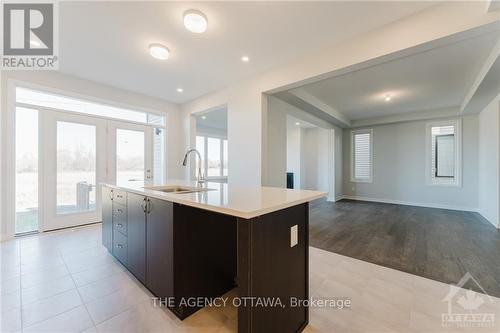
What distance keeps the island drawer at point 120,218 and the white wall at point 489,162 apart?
5.95 metres

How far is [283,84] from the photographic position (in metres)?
3.15

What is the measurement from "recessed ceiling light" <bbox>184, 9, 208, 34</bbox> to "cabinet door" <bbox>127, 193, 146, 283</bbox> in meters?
1.84

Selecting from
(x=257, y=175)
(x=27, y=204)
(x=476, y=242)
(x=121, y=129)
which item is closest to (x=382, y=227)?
(x=476, y=242)

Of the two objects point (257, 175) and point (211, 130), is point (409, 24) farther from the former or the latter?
point (211, 130)

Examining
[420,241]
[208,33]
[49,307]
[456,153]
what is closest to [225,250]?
[49,307]

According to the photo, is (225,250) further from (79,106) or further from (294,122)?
(294,122)

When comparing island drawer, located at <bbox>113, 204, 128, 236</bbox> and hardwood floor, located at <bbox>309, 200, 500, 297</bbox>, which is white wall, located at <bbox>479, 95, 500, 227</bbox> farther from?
island drawer, located at <bbox>113, 204, 128, 236</bbox>

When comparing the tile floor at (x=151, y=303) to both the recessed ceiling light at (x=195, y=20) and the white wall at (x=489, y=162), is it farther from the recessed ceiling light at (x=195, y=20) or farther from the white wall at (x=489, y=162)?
the white wall at (x=489, y=162)

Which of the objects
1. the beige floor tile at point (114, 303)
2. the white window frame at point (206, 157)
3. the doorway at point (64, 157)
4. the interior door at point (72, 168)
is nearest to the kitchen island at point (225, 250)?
the beige floor tile at point (114, 303)

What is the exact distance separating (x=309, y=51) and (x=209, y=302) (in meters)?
3.13

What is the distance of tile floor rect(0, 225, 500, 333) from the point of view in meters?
1.46

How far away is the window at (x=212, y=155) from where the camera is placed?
7.56m

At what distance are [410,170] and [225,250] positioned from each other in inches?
252

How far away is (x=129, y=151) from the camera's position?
4480 millimetres
